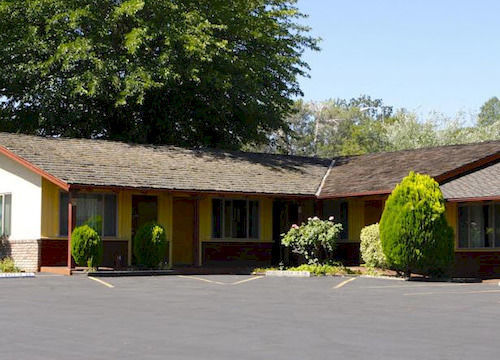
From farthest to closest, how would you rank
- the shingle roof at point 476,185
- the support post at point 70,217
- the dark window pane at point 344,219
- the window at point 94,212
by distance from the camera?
1. the dark window pane at point 344,219
2. the window at point 94,212
3. the shingle roof at point 476,185
4. the support post at point 70,217

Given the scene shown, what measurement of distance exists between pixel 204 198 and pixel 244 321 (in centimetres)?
1813

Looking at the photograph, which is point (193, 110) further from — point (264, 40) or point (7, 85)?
point (7, 85)

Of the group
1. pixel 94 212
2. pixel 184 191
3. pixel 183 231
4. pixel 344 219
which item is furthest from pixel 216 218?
pixel 344 219

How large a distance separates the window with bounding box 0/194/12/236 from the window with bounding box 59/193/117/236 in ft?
7.43

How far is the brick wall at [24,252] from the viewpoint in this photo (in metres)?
28.3

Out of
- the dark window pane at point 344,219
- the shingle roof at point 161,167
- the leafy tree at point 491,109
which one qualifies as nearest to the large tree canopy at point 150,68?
the shingle roof at point 161,167

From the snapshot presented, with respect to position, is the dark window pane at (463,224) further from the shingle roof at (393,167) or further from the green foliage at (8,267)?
the green foliage at (8,267)

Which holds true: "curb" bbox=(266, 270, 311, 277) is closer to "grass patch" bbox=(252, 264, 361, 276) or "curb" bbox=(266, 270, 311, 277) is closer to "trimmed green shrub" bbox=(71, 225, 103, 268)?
"grass patch" bbox=(252, 264, 361, 276)

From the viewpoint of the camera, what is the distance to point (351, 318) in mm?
14461

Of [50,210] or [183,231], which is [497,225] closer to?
[183,231]

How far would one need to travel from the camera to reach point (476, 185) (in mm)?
29141

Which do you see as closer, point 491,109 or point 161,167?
point 161,167

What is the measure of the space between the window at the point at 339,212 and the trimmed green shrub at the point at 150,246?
8.07 m

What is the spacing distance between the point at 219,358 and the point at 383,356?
1.85 meters
